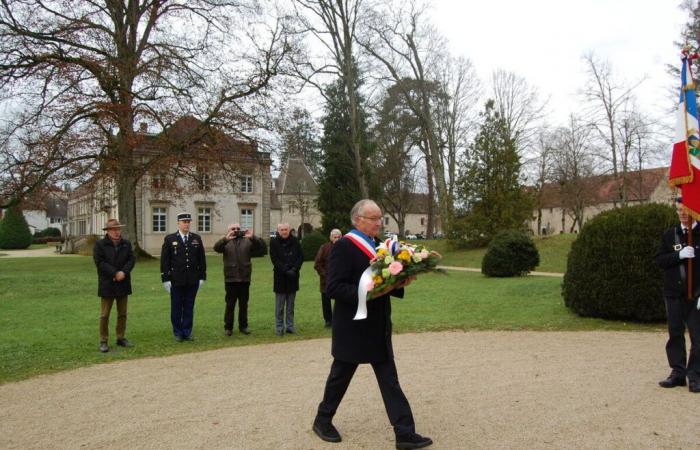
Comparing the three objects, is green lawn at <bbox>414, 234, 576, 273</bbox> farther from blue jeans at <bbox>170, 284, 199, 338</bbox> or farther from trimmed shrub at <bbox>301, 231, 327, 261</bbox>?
blue jeans at <bbox>170, 284, 199, 338</bbox>

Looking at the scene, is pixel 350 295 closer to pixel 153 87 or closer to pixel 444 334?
pixel 444 334

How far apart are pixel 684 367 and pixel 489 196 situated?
974 inches

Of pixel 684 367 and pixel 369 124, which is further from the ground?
pixel 369 124

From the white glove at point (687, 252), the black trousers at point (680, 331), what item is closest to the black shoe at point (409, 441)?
the black trousers at point (680, 331)

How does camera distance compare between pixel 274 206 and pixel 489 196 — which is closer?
pixel 489 196

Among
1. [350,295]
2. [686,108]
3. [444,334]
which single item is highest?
[686,108]

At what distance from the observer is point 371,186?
131 ft

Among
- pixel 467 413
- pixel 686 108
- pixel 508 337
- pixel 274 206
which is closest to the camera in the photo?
pixel 467 413

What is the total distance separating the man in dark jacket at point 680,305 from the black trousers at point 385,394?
333 centimetres

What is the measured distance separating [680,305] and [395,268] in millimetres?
3668

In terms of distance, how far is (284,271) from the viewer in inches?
375

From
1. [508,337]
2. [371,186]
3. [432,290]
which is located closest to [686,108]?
[508,337]

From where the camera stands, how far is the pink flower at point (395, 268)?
409 centimetres

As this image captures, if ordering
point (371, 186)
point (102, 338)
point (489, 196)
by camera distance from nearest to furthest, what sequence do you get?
Answer: point (102, 338) < point (489, 196) < point (371, 186)
